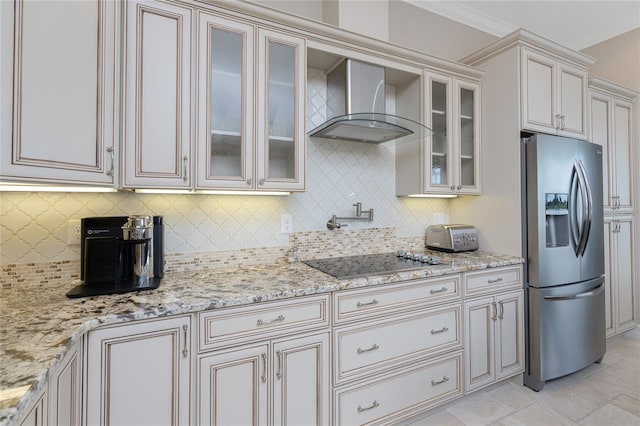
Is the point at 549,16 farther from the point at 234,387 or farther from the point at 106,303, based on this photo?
the point at 106,303

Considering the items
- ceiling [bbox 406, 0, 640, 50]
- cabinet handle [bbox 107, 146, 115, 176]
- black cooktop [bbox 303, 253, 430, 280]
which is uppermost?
ceiling [bbox 406, 0, 640, 50]

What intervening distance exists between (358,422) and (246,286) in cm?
94

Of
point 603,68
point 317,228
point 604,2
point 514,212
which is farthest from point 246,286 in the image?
point 603,68

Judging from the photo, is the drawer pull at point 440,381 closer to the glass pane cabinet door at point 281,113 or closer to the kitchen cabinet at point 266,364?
the kitchen cabinet at point 266,364

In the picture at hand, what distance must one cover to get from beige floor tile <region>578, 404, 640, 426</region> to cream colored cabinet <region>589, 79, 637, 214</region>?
1729 mm

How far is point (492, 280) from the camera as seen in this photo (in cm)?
206

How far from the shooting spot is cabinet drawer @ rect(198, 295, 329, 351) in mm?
1277

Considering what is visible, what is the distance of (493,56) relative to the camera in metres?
2.37

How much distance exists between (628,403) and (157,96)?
3.40 m

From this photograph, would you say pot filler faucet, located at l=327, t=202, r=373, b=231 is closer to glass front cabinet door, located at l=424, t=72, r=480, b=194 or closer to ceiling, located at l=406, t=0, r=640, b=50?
glass front cabinet door, located at l=424, t=72, r=480, b=194

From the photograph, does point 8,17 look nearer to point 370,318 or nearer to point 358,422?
point 370,318

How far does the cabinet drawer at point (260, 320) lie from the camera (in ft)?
4.19

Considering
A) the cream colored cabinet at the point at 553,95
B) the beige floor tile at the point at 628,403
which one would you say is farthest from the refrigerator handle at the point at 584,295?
the cream colored cabinet at the point at 553,95

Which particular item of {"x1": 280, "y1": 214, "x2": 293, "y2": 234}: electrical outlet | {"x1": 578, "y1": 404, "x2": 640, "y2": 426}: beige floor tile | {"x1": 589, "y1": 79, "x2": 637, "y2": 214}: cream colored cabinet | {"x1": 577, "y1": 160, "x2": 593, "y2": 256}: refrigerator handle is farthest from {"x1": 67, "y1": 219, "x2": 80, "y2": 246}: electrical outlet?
{"x1": 589, "y1": 79, "x2": 637, "y2": 214}: cream colored cabinet
